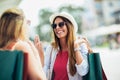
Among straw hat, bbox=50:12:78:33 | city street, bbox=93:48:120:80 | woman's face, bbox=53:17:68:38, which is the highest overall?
straw hat, bbox=50:12:78:33

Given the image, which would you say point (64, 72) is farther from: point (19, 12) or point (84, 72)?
point (19, 12)

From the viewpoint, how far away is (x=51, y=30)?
2.12 meters

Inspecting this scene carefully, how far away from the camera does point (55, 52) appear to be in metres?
2.14

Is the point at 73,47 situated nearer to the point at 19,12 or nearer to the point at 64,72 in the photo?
the point at 64,72

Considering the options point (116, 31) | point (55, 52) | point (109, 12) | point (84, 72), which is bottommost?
point (84, 72)

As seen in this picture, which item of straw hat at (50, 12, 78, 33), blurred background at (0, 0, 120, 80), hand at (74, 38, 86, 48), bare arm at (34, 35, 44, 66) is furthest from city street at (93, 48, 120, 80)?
bare arm at (34, 35, 44, 66)

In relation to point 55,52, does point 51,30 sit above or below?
above

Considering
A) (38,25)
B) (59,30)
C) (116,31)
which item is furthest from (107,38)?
(38,25)

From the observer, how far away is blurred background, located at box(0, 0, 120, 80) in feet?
6.95

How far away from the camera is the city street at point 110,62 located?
2088mm

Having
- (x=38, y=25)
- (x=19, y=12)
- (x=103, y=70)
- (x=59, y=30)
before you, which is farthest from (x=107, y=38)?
(x=19, y=12)

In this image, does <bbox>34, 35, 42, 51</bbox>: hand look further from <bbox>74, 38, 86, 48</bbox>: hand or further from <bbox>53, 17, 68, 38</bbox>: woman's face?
<bbox>74, 38, 86, 48</bbox>: hand

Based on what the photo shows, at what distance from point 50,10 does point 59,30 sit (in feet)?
0.60

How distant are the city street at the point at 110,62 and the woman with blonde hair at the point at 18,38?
48cm
